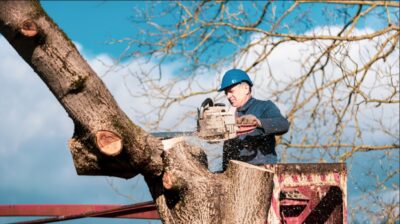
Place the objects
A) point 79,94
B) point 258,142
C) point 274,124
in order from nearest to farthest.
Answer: point 79,94, point 274,124, point 258,142

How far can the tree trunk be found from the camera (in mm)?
3752

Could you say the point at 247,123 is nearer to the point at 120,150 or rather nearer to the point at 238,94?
the point at 238,94

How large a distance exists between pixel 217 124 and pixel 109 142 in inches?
44.1

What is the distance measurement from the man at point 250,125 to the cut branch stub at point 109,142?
45.5 inches

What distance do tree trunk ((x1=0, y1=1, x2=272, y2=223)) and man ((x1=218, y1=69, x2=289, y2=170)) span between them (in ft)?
1.76

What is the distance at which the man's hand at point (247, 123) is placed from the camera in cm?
485

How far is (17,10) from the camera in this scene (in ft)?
11.9

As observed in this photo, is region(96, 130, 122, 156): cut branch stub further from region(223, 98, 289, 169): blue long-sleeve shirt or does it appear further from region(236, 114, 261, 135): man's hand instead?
region(223, 98, 289, 169): blue long-sleeve shirt

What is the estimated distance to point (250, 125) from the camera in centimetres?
486

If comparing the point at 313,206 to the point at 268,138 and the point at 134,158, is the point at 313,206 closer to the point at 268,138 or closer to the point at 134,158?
the point at 268,138

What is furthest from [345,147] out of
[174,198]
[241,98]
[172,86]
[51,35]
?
[51,35]

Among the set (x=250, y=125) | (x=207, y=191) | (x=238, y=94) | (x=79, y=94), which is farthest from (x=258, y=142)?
(x=79, y=94)

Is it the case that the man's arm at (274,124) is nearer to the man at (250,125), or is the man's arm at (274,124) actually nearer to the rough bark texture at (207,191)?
the man at (250,125)

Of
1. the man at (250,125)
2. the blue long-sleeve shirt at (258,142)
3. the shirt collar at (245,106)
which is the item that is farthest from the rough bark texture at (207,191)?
the shirt collar at (245,106)
